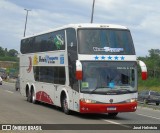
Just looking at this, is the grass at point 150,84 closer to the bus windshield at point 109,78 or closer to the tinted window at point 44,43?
the tinted window at point 44,43

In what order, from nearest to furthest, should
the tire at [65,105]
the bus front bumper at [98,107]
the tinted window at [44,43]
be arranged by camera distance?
1. the bus front bumper at [98,107]
2. the tire at [65,105]
3. the tinted window at [44,43]

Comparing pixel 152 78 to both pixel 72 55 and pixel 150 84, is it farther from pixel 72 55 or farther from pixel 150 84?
pixel 72 55

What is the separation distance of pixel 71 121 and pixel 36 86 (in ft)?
28.4

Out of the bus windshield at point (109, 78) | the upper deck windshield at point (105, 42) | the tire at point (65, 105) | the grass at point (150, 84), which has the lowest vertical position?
the grass at point (150, 84)

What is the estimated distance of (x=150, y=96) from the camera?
4538 cm

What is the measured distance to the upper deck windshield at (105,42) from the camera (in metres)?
18.6

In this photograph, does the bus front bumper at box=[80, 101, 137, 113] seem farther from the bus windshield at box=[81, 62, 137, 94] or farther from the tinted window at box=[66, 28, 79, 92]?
the tinted window at box=[66, 28, 79, 92]

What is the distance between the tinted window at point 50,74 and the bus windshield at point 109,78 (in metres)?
2.26

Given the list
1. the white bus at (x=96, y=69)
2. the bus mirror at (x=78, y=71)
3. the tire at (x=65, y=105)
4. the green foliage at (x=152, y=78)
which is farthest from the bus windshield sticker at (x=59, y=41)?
the green foliage at (x=152, y=78)

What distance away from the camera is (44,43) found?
23797mm

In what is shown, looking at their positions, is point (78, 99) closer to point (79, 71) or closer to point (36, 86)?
point (79, 71)

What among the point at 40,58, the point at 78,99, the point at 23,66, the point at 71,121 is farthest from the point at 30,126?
the point at 23,66

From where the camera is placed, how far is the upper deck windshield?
1858 cm

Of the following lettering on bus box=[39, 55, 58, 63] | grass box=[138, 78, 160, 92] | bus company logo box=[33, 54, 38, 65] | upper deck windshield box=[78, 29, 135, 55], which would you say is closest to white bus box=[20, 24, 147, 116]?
upper deck windshield box=[78, 29, 135, 55]
